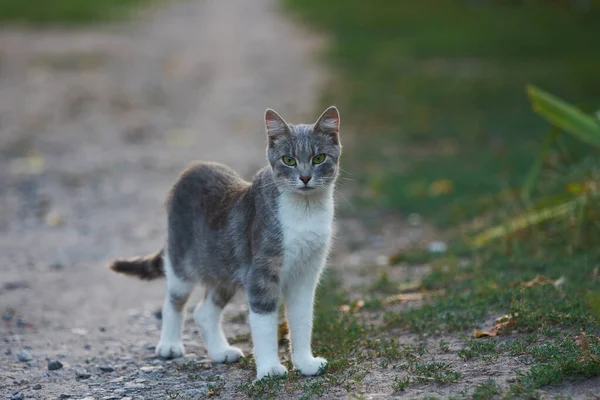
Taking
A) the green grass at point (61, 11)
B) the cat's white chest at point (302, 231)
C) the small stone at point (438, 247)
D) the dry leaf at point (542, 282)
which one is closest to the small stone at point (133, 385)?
the cat's white chest at point (302, 231)

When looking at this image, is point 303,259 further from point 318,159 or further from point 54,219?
point 54,219

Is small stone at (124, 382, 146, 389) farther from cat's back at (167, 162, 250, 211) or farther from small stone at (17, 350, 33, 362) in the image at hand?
cat's back at (167, 162, 250, 211)

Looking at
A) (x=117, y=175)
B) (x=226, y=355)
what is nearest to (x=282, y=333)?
(x=226, y=355)

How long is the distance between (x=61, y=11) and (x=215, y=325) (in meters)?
24.6

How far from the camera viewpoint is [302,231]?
560cm

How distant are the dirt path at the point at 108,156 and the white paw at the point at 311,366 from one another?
64 centimetres

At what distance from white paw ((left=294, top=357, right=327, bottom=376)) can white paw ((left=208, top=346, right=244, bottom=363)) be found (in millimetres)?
695

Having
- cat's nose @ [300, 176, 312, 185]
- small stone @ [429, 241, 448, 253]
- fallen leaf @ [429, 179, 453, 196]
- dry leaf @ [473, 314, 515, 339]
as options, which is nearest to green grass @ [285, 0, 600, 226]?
fallen leaf @ [429, 179, 453, 196]

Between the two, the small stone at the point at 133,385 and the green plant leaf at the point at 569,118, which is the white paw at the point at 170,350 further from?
the green plant leaf at the point at 569,118

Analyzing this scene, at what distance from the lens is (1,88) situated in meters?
18.1

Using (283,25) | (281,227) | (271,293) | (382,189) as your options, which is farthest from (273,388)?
(283,25)

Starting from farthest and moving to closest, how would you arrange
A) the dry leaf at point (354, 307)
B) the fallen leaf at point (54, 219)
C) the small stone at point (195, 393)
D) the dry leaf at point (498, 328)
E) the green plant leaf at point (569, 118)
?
the fallen leaf at point (54, 219), the green plant leaf at point (569, 118), the dry leaf at point (354, 307), the dry leaf at point (498, 328), the small stone at point (195, 393)

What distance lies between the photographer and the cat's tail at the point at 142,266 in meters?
6.69

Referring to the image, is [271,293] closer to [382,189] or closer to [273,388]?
[273,388]
